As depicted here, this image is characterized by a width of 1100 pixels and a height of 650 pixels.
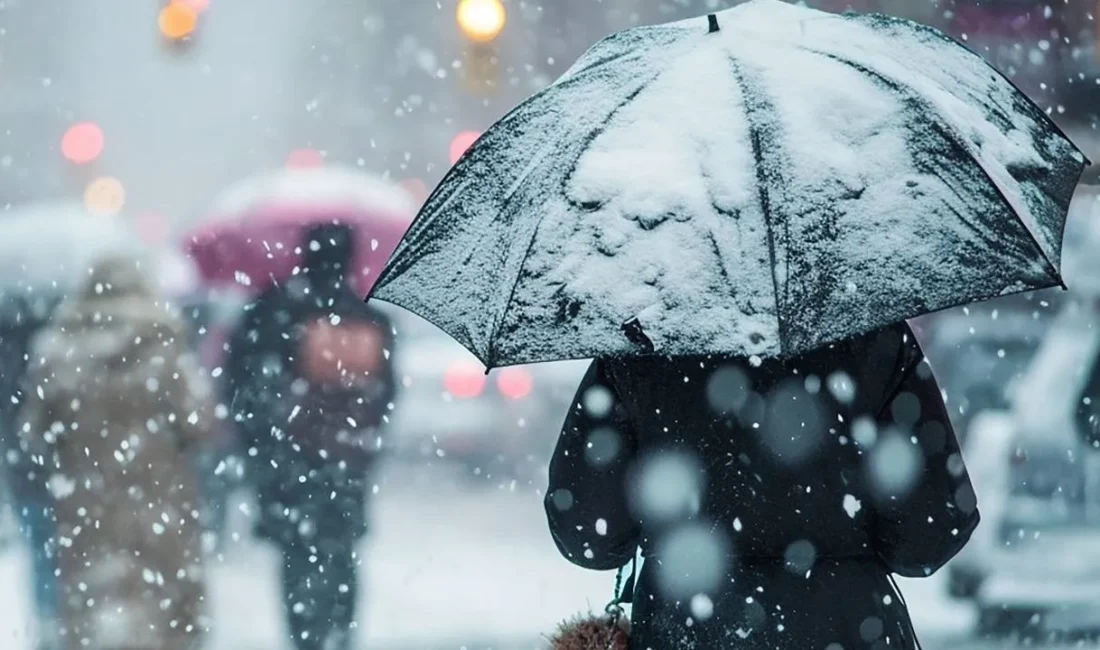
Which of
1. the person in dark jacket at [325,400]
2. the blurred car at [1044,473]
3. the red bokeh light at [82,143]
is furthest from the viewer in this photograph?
the red bokeh light at [82,143]

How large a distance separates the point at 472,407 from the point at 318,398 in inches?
206

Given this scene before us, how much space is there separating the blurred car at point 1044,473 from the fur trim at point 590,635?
246 inches

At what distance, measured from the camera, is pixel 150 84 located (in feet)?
53.7

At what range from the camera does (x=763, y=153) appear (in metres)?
2.25

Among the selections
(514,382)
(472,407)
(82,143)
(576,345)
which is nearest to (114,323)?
(576,345)

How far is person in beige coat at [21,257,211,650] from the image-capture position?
5695 millimetres

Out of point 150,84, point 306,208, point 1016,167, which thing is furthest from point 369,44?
point 1016,167

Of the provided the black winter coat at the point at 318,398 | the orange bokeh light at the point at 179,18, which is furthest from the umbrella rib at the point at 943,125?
the orange bokeh light at the point at 179,18

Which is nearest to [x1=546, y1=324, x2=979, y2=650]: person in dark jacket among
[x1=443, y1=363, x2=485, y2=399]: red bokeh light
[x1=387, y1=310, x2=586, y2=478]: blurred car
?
[x1=387, y1=310, x2=586, y2=478]: blurred car

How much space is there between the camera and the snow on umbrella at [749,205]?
2.16m

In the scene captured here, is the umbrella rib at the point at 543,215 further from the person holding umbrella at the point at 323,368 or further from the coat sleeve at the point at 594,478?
the person holding umbrella at the point at 323,368

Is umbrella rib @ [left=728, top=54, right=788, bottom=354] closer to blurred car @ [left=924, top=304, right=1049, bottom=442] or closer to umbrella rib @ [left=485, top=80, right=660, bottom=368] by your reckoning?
umbrella rib @ [left=485, top=80, right=660, bottom=368]

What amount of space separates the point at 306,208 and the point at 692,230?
16.6 feet

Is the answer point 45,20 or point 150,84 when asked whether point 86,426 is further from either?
point 45,20
